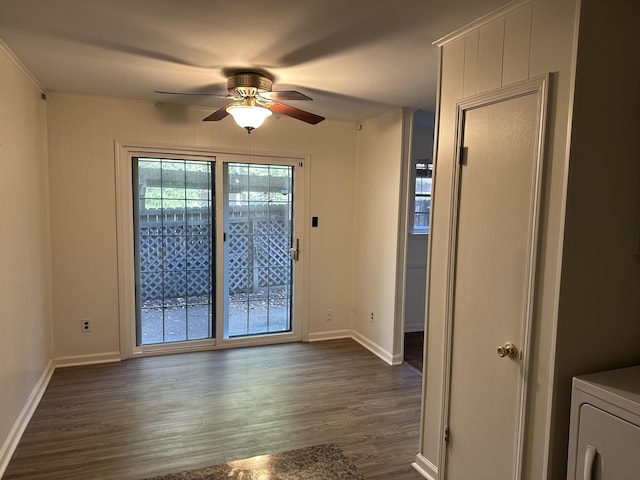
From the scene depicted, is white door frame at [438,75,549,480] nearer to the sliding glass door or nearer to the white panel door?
the white panel door

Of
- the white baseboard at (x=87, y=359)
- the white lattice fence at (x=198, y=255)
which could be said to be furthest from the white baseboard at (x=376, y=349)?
the white baseboard at (x=87, y=359)

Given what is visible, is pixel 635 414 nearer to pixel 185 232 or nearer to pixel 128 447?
pixel 128 447

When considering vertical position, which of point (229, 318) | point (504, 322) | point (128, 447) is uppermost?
point (504, 322)

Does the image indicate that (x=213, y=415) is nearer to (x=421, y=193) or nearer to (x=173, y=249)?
(x=173, y=249)

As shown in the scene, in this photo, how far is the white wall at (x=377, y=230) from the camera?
4.08 meters

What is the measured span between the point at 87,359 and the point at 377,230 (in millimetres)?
2985

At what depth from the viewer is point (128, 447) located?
263 cm

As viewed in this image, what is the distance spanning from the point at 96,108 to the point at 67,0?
2.03 meters

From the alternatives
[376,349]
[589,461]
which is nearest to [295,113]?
[589,461]

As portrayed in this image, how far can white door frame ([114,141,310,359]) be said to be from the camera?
3918 mm

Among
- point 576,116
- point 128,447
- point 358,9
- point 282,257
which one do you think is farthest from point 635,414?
point 282,257

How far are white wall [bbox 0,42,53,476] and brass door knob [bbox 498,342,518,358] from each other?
264 cm

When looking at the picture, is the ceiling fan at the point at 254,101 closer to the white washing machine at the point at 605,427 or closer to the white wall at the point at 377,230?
the white wall at the point at 377,230

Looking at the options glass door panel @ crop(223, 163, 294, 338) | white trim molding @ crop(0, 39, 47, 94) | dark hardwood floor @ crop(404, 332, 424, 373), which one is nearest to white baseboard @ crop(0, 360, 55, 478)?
glass door panel @ crop(223, 163, 294, 338)
